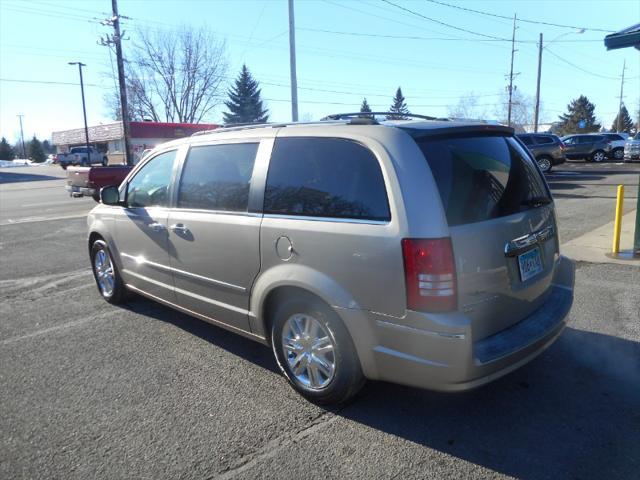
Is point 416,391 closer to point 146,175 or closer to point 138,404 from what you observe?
point 138,404

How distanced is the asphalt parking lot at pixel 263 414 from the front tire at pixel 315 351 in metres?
0.16

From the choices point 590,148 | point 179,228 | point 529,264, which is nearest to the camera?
point 529,264

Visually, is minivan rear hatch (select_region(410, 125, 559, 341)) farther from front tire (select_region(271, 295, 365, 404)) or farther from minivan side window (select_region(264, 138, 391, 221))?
front tire (select_region(271, 295, 365, 404))

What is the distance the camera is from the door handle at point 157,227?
425 cm

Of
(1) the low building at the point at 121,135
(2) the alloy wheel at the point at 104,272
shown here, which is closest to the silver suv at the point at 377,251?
(2) the alloy wheel at the point at 104,272

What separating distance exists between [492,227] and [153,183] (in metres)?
3.09

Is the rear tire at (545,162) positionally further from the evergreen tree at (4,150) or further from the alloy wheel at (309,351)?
the evergreen tree at (4,150)

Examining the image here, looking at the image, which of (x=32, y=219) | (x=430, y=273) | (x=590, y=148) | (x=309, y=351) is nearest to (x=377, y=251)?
(x=430, y=273)

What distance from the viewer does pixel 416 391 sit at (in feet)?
11.2

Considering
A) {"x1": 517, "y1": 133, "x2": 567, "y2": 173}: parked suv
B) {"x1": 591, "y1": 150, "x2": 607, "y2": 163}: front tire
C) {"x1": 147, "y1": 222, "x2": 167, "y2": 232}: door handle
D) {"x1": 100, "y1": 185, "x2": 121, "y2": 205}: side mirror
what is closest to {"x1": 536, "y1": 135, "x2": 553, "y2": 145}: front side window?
{"x1": 517, "y1": 133, "x2": 567, "y2": 173}: parked suv

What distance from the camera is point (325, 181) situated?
308 cm

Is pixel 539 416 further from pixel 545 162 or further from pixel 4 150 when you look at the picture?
pixel 4 150

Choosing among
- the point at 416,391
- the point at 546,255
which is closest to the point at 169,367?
the point at 416,391

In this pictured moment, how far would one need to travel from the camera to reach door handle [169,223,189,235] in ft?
13.1
